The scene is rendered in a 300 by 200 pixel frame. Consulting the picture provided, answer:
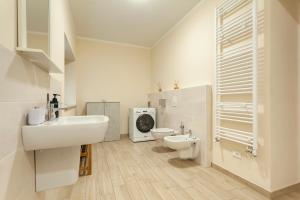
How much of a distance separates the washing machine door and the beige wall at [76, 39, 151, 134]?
70 centimetres

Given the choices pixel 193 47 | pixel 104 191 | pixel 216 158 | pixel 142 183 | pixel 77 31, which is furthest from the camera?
pixel 77 31

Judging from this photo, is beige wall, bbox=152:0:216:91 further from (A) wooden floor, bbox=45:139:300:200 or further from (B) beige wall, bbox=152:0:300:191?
(A) wooden floor, bbox=45:139:300:200

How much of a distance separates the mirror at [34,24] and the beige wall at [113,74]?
9.60 feet

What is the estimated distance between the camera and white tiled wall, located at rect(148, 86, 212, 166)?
2.44 m

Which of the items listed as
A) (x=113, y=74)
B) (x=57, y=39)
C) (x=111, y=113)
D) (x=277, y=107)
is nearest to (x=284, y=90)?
(x=277, y=107)

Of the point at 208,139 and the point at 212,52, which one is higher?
the point at 212,52

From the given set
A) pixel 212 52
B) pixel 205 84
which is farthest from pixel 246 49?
pixel 205 84

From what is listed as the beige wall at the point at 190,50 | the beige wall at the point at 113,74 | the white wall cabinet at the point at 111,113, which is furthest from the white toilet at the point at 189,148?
the beige wall at the point at 113,74

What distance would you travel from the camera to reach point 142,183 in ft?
6.52

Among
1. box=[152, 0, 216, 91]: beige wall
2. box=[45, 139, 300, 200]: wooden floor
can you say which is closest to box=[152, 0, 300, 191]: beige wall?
box=[45, 139, 300, 200]: wooden floor

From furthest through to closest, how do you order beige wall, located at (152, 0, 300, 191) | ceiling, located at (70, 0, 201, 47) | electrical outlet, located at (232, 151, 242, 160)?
ceiling, located at (70, 0, 201, 47) → electrical outlet, located at (232, 151, 242, 160) → beige wall, located at (152, 0, 300, 191)

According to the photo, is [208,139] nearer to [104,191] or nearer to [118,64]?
[104,191]

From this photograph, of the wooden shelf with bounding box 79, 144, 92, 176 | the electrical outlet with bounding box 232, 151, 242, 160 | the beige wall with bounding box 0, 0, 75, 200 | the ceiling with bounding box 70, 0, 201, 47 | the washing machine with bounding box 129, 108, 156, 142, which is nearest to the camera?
the beige wall with bounding box 0, 0, 75, 200

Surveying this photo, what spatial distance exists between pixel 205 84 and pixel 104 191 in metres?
2.12
